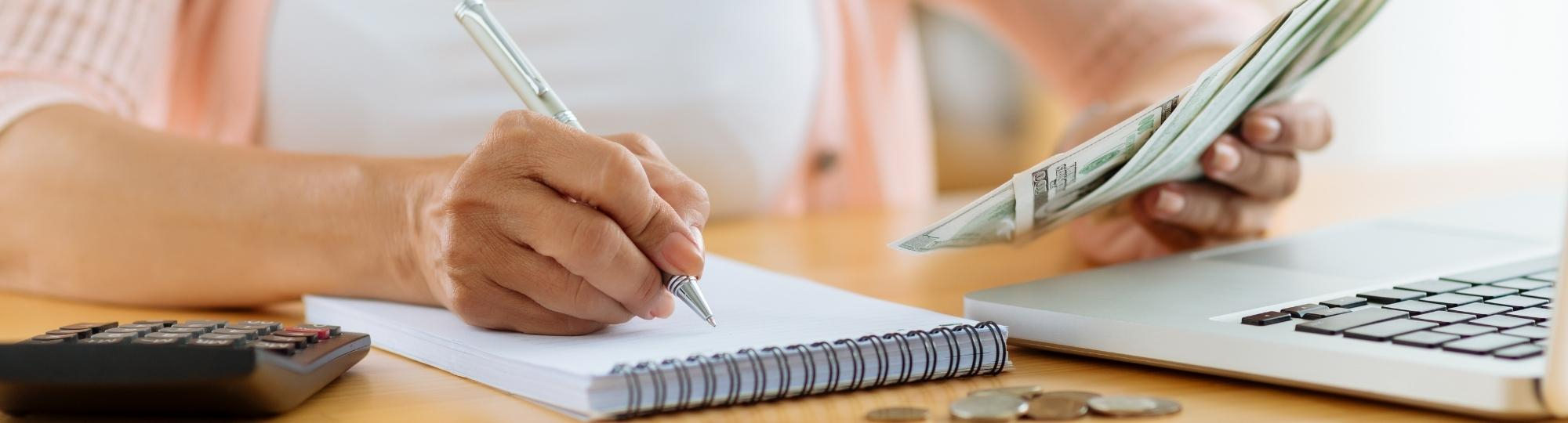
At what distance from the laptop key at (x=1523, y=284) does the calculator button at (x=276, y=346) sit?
1.67 ft

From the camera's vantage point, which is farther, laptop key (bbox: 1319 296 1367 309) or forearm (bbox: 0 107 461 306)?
forearm (bbox: 0 107 461 306)

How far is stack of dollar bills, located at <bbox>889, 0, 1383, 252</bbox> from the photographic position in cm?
50

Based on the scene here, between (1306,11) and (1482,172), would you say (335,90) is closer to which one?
(1306,11)

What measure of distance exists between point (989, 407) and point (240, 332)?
0.27 m

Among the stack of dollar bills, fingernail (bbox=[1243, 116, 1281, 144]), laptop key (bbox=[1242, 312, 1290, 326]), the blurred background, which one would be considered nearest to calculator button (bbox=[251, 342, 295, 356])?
the stack of dollar bills

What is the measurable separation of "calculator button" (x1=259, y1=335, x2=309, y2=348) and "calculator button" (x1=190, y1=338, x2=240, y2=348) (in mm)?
19

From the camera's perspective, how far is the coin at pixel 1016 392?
1.40ft

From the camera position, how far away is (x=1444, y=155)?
333 centimetres

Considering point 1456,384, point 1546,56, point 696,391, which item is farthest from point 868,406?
point 1546,56

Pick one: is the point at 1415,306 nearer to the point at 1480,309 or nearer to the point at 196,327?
the point at 1480,309

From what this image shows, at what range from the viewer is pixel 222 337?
43cm

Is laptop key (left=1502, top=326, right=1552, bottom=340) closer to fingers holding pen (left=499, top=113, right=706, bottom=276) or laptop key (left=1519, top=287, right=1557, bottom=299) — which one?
laptop key (left=1519, top=287, right=1557, bottom=299)

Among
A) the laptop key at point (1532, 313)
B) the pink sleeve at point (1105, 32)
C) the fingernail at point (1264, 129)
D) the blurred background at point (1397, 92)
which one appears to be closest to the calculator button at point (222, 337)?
the laptop key at point (1532, 313)

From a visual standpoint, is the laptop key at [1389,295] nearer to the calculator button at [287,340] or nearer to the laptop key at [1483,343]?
the laptop key at [1483,343]
